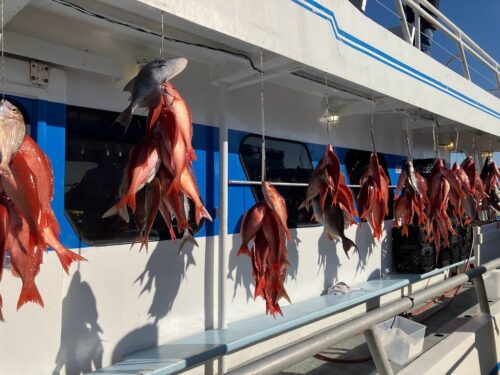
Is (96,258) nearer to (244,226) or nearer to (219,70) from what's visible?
(244,226)

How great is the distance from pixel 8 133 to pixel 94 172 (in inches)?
59.1

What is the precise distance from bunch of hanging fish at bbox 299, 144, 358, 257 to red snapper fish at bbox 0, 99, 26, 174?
224 centimetres

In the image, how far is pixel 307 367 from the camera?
158 inches

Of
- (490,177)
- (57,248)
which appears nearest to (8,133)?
(57,248)

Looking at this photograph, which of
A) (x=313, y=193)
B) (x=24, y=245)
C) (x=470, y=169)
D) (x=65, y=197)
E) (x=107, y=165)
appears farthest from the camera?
(x=470, y=169)

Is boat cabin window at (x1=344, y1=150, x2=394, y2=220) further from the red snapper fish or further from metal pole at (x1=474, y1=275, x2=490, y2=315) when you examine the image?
the red snapper fish

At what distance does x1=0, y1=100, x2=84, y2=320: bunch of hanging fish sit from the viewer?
1368mm

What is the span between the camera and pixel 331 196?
328cm

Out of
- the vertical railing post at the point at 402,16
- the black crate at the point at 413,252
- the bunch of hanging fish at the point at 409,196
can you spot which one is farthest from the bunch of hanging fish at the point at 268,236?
the black crate at the point at 413,252

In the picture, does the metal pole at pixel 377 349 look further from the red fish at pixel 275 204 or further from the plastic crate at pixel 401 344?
the plastic crate at pixel 401 344

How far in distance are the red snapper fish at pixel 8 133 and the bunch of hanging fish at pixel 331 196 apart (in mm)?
2243

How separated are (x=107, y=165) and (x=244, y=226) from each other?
43.1 inches

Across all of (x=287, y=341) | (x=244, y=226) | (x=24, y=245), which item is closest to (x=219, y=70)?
(x=244, y=226)

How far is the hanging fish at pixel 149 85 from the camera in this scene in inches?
70.8
